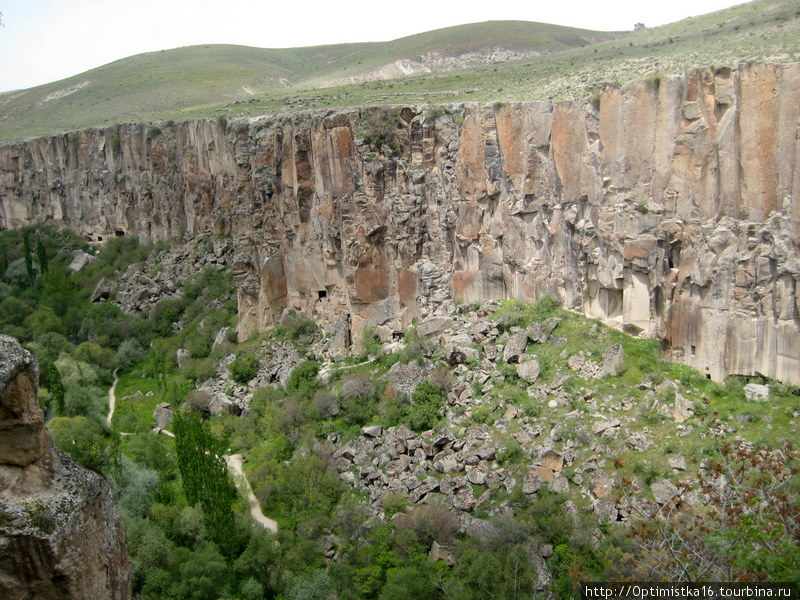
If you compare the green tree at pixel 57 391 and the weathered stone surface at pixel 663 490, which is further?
the green tree at pixel 57 391

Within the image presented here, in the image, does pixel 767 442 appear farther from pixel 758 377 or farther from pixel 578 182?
pixel 578 182

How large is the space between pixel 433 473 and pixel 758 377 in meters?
10.1

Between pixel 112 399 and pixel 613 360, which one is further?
pixel 112 399

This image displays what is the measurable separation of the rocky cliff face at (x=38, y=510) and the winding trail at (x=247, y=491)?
16.4 meters

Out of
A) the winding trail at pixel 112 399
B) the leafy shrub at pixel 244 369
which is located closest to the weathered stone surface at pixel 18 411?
the leafy shrub at pixel 244 369

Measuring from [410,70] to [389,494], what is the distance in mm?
54370

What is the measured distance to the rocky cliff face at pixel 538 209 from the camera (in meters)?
21.6

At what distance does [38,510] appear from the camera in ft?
28.9

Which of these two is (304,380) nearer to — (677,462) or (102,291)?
(677,462)

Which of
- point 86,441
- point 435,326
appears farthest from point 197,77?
point 86,441

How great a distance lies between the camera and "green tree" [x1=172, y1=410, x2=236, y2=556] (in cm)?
2392

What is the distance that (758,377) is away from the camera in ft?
71.7

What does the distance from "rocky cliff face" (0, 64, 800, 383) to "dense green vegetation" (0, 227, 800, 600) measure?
140cm

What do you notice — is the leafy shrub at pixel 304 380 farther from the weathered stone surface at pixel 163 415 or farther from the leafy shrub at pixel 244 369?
the weathered stone surface at pixel 163 415
